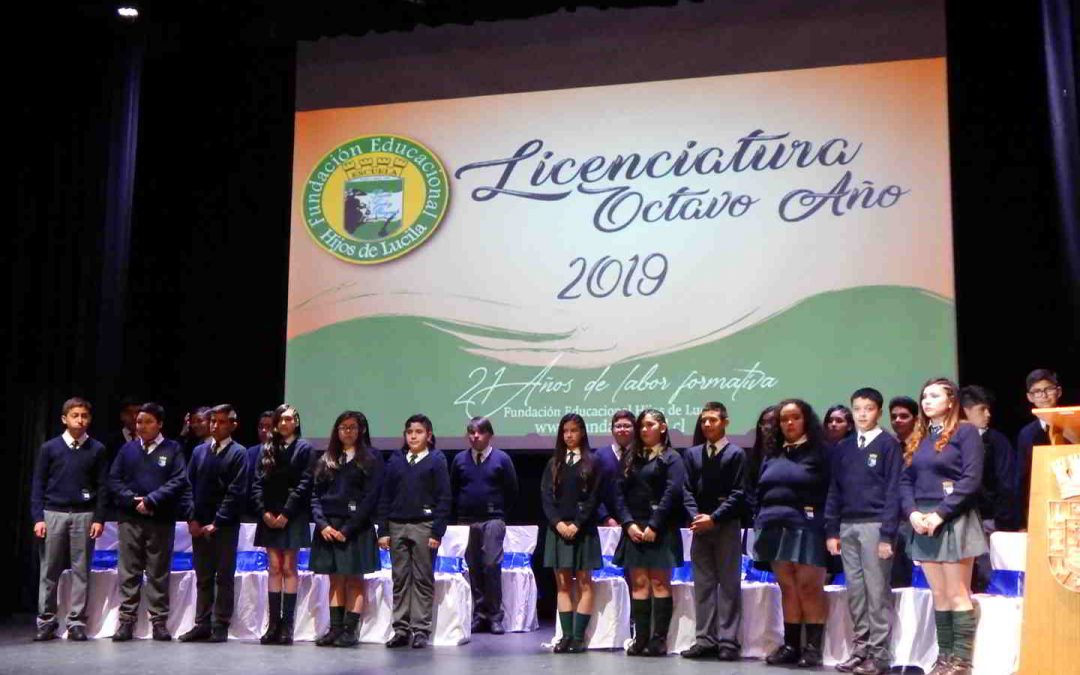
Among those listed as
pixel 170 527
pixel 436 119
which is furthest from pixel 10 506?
pixel 436 119

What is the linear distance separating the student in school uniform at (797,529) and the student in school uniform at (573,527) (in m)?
0.91

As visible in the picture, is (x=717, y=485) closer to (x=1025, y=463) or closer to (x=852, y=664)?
(x=852, y=664)

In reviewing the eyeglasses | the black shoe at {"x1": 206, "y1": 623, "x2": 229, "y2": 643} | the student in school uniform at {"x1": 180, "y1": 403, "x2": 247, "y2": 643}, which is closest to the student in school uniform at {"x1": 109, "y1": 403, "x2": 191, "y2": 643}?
the student in school uniform at {"x1": 180, "y1": 403, "x2": 247, "y2": 643}

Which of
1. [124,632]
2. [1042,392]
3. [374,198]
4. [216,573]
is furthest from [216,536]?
[1042,392]

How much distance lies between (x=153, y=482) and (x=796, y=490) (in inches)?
142

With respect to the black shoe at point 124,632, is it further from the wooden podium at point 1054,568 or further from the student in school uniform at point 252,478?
the wooden podium at point 1054,568

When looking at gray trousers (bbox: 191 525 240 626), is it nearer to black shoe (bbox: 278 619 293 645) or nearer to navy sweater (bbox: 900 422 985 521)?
black shoe (bbox: 278 619 293 645)

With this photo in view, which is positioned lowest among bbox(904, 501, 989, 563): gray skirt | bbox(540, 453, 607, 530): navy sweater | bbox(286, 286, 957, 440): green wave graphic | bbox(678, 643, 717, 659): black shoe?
bbox(678, 643, 717, 659): black shoe

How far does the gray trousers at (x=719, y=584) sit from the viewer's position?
5797 millimetres

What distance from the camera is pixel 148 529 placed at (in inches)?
259

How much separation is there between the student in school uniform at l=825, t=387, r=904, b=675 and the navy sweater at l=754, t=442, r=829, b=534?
0.23ft

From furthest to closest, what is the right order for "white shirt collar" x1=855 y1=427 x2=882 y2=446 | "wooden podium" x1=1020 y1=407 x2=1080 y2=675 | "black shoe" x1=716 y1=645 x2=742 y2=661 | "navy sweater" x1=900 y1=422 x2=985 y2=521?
1. "black shoe" x1=716 y1=645 x2=742 y2=661
2. "white shirt collar" x1=855 y1=427 x2=882 y2=446
3. "navy sweater" x1=900 y1=422 x2=985 y2=521
4. "wooden podium" x1=1020 y1=407 x2=1080 y2=675

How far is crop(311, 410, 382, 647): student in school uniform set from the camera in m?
6.25

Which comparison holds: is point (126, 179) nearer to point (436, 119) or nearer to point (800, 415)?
point (436, 119)
